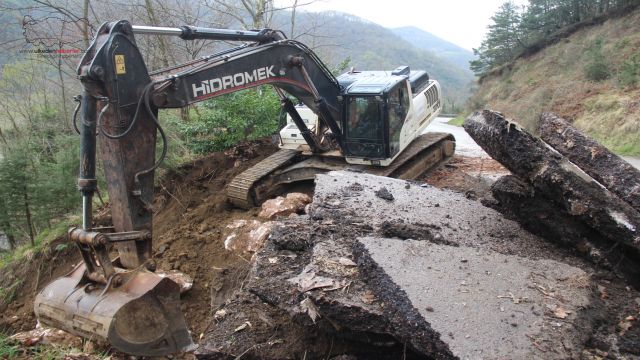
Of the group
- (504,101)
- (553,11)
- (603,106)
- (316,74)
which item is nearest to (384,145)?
(316,74)

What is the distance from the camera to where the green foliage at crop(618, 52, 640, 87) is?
17.3 meters

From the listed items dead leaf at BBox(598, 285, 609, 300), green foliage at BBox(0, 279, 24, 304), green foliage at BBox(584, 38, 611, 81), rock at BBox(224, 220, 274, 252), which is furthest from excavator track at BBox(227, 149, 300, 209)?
green foliage at BBox(584, 38, 611, 81)

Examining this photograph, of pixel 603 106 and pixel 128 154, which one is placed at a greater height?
pixel 128 154

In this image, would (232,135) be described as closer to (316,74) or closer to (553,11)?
(316,74)

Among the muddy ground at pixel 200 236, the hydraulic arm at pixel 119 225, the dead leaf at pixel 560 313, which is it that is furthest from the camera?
the muddy ground at pixel 200 236

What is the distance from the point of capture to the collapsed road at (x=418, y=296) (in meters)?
2.95

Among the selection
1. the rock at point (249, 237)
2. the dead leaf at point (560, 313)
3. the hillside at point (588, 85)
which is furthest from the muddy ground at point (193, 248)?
the hillside at point (588, 85)

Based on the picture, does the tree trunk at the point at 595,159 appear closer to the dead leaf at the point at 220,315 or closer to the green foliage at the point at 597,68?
the dead leaf at the point at 220,315

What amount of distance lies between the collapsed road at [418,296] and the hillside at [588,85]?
10801mm

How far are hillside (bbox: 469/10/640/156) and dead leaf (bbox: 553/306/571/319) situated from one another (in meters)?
11.4

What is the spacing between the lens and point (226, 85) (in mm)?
5160

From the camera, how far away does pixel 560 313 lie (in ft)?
10.1

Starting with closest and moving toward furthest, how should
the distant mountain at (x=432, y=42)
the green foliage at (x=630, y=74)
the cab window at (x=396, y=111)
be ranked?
the cab window at (x=396, y=111) < the green foliage at (x=630, y=74) < the distant mountain at (x=432, y=42)

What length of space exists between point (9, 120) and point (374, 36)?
195 ft
